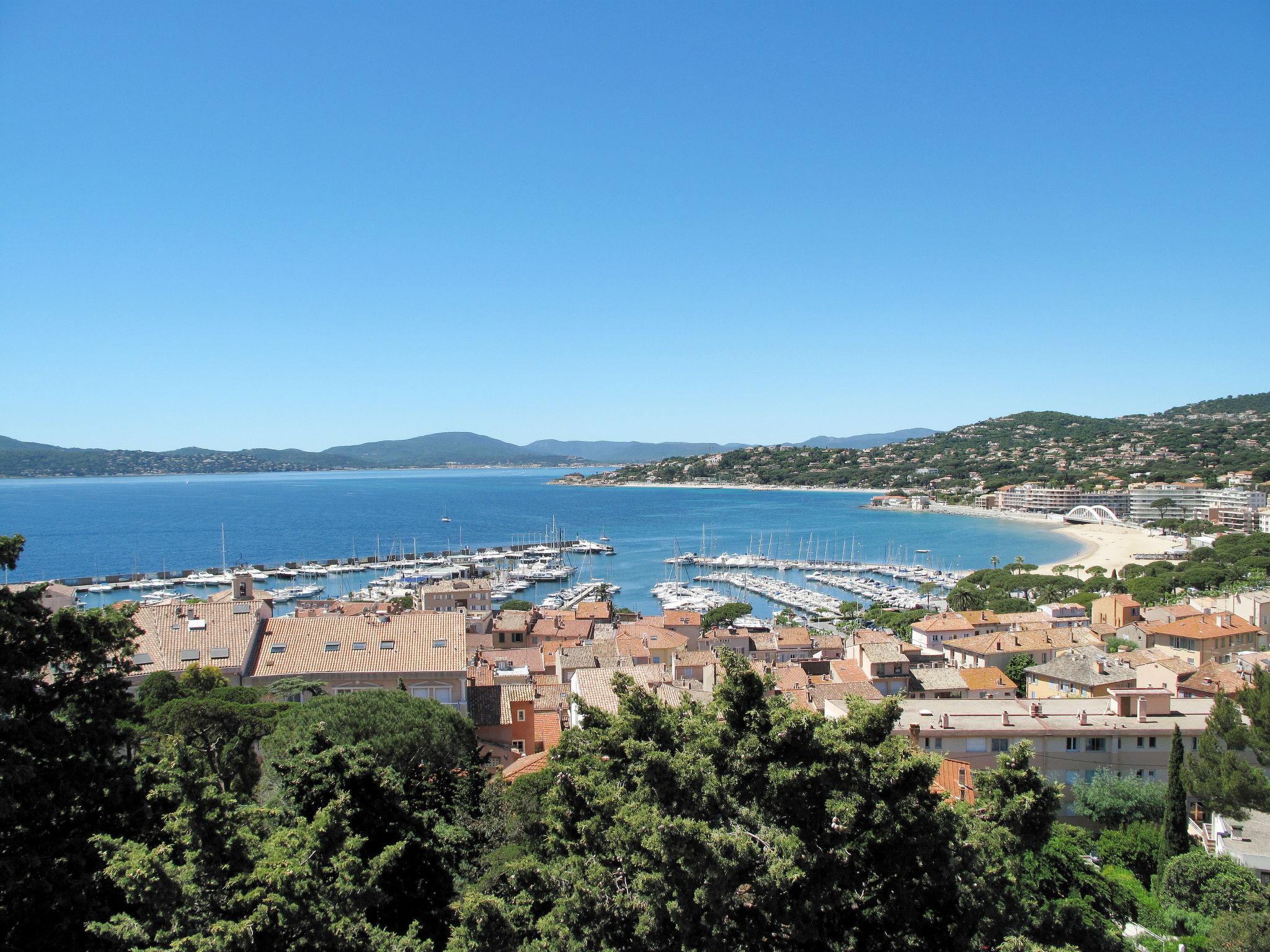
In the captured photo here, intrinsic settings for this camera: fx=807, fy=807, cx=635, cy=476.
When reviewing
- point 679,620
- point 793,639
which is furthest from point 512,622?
point 793,639

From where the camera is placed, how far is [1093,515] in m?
98.6

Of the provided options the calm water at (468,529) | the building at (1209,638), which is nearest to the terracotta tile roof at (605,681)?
the building at (1209,638)

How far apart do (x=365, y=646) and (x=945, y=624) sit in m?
23.0

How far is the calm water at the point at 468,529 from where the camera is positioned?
7175cm

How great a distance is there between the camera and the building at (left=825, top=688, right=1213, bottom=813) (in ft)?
49.1

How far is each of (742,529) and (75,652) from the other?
91523 mm

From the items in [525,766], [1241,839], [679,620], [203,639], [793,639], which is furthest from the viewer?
[679,620]

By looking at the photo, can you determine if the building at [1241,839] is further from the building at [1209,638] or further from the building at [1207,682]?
the building at [1209,638]

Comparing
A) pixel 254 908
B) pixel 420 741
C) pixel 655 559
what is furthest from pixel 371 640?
pixel 655 559

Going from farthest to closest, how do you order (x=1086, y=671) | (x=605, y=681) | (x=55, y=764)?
(x=1086, y=671) → (x=605, y=681) → (x=55, y=764)

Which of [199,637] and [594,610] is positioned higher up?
[199,637]

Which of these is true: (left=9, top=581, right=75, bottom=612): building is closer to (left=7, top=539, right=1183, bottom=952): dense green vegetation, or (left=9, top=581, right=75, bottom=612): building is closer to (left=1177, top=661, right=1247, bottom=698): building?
(left=7, top=539, right=1183, bottom=952): dense green vegetation

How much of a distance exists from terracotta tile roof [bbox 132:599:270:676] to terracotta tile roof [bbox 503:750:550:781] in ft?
23.6

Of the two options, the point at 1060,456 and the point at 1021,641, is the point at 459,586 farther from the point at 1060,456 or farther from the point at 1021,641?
the point at 1060,456
